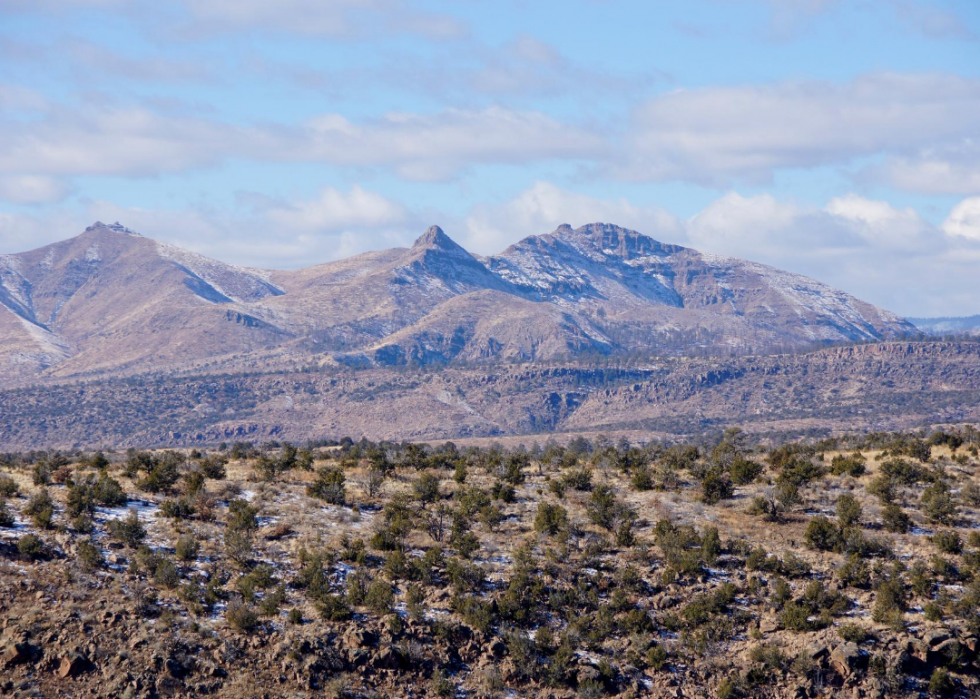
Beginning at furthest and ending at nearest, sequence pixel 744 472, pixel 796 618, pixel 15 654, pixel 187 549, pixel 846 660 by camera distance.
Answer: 1. pixel 744 472
2. pixel 187 549
3. pixel 796 618
4. pixel 846 660
5. pixel 15 654

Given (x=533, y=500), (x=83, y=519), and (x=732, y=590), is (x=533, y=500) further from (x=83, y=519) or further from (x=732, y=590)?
(x=83, y=519)

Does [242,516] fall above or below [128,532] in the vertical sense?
above

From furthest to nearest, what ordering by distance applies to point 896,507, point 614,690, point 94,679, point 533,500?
point 533,500
point 896,507
point 614,690
point 94,679

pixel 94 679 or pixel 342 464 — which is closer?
pixel 94 679

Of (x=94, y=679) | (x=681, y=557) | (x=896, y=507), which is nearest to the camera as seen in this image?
(x=94, y=679)

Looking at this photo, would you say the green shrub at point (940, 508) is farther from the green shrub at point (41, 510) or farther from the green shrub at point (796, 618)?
the green shrub at point (41, 510)

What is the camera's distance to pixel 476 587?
45406 mm

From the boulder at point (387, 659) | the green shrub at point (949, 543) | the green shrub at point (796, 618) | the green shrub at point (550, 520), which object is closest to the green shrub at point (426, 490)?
the green shrub at point (550, 520)

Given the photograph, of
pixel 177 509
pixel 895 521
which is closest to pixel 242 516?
pixel 177 509

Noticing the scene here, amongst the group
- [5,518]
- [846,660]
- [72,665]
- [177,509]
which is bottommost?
[846,660]

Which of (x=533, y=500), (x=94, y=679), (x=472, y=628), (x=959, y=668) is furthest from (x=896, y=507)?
(x=94, y=679)

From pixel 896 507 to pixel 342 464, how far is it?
29.6 metres

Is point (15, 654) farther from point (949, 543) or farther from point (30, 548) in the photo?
point (949, 543)

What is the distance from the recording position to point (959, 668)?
4225 cm
